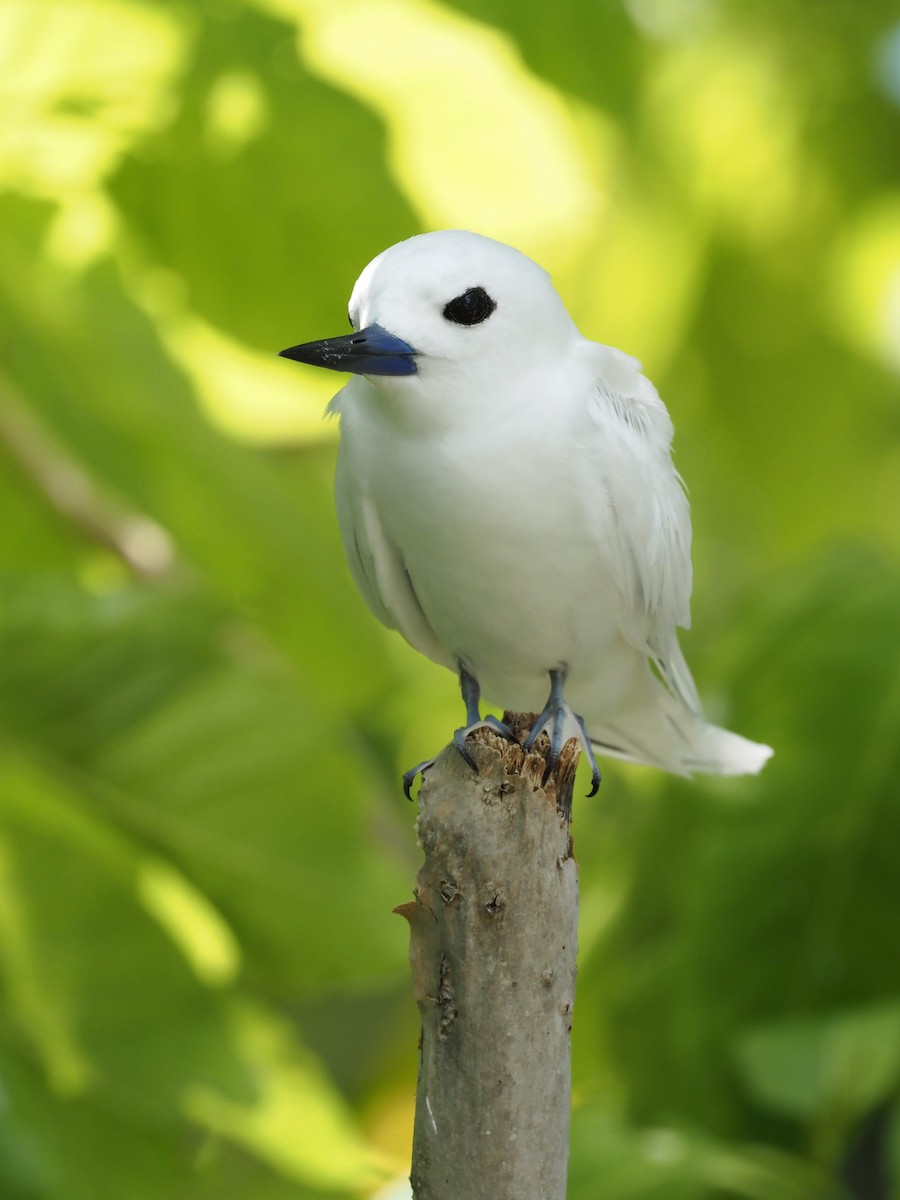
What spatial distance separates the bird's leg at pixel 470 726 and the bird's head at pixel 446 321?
21 cm

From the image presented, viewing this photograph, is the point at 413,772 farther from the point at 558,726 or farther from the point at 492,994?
the point at 492,994

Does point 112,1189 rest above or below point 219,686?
below

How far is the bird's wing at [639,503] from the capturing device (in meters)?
1.05

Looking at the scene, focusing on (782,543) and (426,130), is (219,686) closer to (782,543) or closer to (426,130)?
(426,130)

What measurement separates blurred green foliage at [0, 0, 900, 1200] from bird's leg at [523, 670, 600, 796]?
0.52 metres

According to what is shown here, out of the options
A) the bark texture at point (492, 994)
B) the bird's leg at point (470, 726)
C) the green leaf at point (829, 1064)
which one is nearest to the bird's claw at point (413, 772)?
the bird's leg at point (470, 726)

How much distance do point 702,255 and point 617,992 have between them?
103 cm

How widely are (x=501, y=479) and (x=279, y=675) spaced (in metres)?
0.72

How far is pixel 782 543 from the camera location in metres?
2.37

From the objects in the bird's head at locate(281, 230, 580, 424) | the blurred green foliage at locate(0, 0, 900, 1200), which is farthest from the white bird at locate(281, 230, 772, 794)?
the blurred green foliage at locate(0, 0, 900, 1200)

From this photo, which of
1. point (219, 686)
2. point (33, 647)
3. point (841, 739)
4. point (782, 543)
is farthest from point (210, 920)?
point (782, 543)

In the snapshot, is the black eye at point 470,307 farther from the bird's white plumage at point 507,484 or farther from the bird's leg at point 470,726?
the bird's leg at point 470,726

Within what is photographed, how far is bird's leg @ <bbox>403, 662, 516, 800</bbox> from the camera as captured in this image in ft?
2.99

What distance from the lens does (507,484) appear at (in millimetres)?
996
